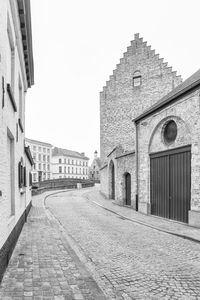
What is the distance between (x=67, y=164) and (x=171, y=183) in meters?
70.9

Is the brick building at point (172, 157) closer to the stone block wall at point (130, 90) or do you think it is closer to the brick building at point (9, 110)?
the brick building at point (9, 110)

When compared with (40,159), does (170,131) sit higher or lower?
higher

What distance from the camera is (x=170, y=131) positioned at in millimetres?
12266

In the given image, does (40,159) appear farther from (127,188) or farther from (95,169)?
(127,188)

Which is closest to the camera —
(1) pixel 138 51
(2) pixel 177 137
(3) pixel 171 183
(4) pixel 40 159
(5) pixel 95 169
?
(2) pixel 177 137

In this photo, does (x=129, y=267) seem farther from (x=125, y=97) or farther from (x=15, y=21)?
(x=125, y=97)

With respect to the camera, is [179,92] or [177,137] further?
[177,137]

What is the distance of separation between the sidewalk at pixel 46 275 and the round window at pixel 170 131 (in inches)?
273

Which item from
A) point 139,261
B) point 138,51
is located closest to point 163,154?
point 139,261

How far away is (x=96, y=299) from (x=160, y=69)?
2279cm

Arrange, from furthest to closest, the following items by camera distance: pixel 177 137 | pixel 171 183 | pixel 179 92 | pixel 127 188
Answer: pixel 127 188 < pixel 171 183 < pixel 177 137 < pixel 179 92

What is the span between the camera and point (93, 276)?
5.03 metres

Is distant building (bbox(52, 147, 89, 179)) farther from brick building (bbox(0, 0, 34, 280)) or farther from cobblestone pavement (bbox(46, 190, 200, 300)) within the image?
brick building (bbox(0, 0, 34, 280))

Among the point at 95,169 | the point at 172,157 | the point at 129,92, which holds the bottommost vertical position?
the point at 95,169
